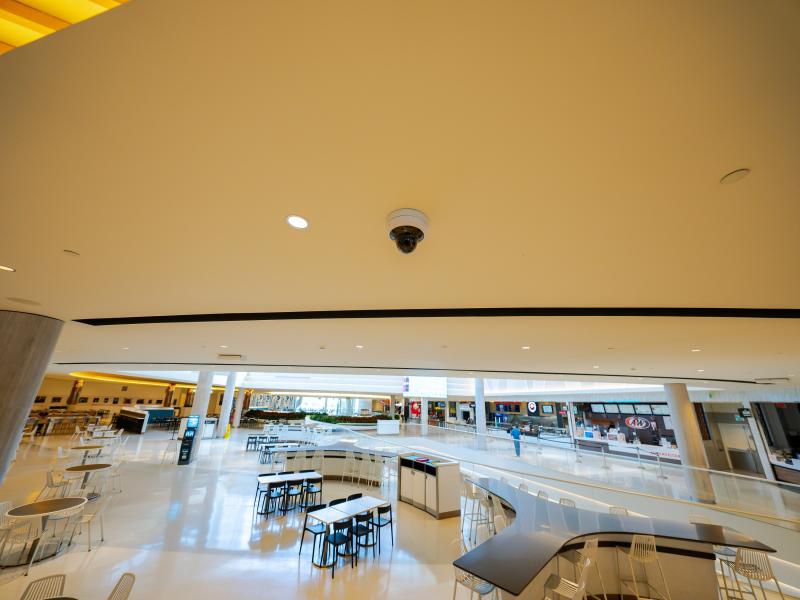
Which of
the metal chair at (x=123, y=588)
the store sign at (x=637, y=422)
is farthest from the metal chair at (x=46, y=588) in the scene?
the store sign at (x=637, y=422)

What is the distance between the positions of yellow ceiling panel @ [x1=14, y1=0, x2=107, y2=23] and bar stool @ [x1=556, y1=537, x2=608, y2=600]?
5.60 meters

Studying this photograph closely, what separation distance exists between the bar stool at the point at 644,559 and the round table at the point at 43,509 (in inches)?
298

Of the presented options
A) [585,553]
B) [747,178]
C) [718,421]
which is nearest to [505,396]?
[718,421]

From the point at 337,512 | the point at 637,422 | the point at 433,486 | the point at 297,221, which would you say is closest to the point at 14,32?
the point at 297,221

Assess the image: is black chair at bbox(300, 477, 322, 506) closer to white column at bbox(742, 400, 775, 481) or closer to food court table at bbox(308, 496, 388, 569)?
food court table at bbox(308, 496, 388, 569)

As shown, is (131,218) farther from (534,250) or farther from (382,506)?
(382,506)

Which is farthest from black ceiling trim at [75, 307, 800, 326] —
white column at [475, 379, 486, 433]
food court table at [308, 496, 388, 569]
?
white column at [475, 379, 486, 433]

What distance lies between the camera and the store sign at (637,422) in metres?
20.6

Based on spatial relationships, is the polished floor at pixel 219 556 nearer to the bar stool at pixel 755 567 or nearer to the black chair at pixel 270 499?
the black chair at pixel 270 499

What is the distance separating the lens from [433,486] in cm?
745

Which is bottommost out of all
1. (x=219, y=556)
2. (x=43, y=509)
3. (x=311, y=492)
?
(x=219, y=556)

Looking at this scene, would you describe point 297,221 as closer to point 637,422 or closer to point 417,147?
point 417,147

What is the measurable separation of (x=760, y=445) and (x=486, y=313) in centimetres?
1920

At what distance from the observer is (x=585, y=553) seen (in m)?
3.83
